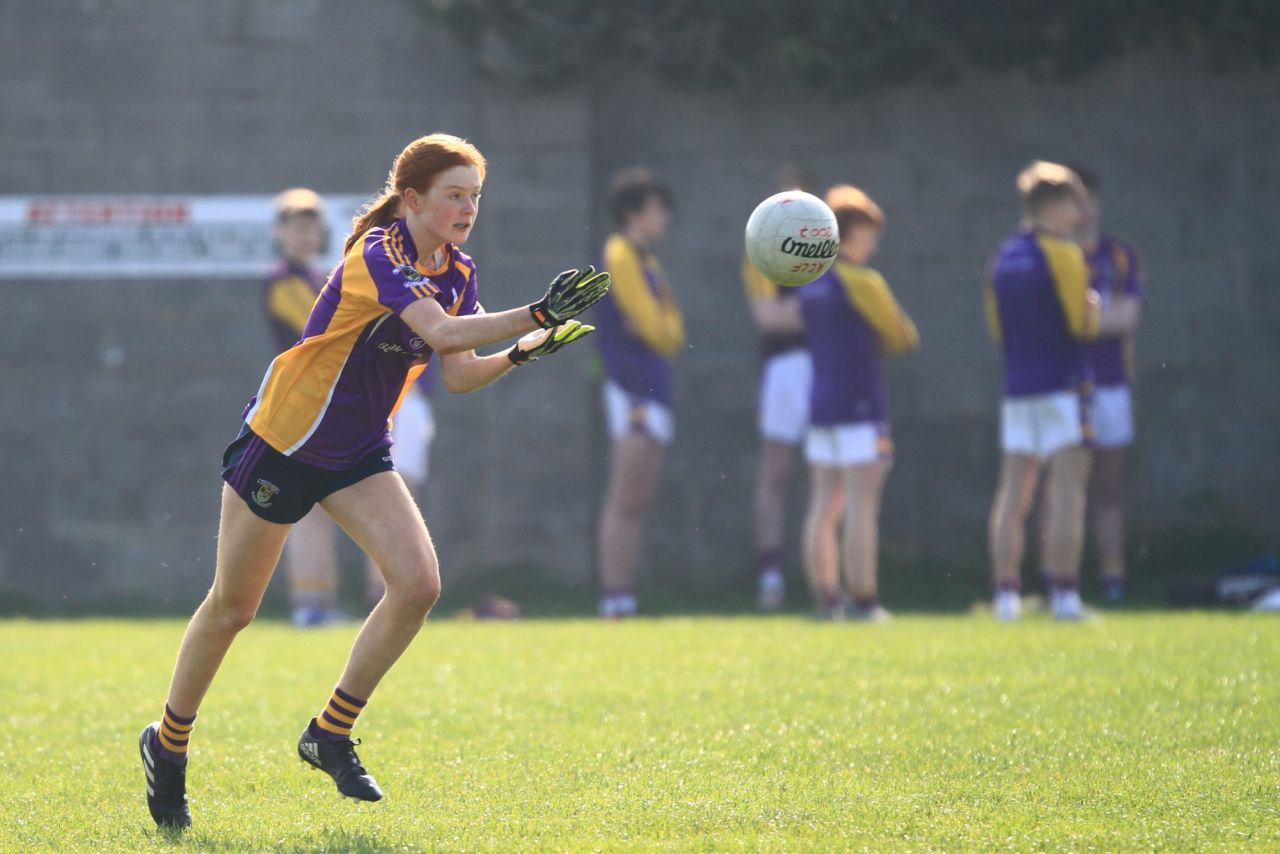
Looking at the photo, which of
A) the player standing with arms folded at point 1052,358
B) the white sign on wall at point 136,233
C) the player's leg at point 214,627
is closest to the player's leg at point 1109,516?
the player standing with arms folded at point 1052,358

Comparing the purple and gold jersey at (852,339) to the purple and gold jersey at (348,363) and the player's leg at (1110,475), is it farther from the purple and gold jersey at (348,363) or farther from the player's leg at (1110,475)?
the purple and gold jersey at (348,363)

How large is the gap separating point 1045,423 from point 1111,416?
194 centimetres

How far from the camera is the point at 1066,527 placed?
32.5 feet

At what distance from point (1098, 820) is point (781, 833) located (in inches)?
33.6

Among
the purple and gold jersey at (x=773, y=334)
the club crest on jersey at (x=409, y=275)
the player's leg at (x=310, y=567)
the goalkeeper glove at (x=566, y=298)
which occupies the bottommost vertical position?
the player's leg at (x=310, y=567)

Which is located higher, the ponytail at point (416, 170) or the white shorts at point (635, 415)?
the ponytail at point (416, 170)

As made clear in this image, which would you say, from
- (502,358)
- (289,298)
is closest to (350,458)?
(502,358)

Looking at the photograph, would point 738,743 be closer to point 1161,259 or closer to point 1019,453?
point 1019,453

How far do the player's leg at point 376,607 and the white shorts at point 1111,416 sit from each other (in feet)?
25.5

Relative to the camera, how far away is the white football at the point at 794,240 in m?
6.13

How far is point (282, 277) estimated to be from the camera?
10.8 metres

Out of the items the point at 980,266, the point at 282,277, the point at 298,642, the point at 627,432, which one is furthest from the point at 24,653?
the point at 980,266

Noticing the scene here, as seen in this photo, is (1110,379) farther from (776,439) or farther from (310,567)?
(310,567)

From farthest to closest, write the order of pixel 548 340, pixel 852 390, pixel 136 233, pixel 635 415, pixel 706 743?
1. pixel 136 233
2. pixel 635 415
3. pixel 852 390
4. pixel 706 743
5. pixel 548 340
